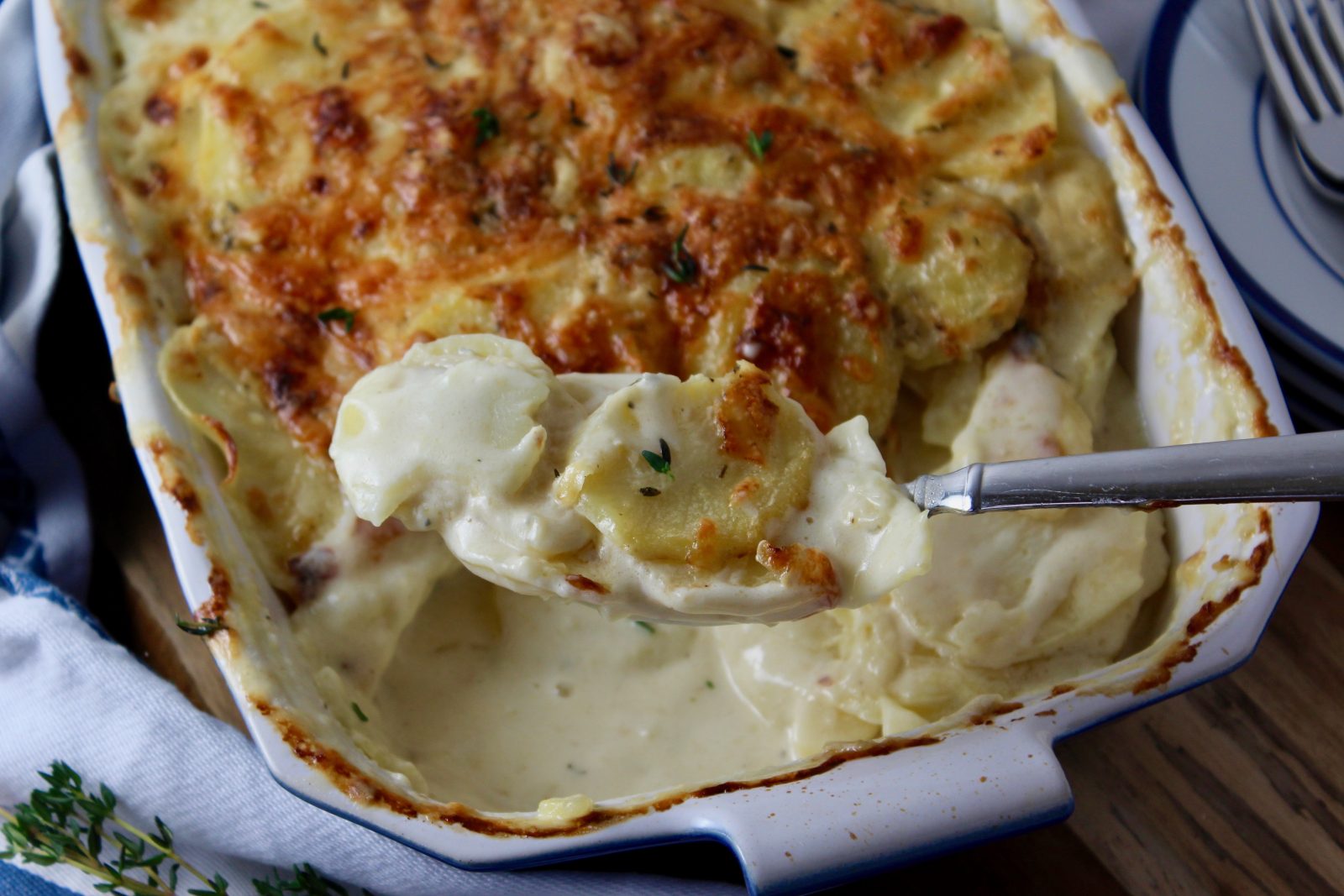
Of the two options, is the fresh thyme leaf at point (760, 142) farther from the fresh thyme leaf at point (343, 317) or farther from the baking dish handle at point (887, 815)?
the baking dish handle at point (887, 815)

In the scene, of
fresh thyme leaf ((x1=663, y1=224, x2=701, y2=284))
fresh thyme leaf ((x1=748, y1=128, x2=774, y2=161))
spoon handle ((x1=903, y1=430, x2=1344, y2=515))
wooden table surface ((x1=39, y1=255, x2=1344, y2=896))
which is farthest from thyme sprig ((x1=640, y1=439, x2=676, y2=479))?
fresh thyme leaf ((x1=748, y1=128, x2=774, y2=161))

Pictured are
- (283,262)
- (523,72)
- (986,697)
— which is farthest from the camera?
(523,72)

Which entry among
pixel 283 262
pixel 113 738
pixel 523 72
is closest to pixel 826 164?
pixel 523 72

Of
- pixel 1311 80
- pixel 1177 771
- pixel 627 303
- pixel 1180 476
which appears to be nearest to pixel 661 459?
pixel 627 303

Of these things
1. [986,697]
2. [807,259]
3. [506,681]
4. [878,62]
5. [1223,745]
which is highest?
[878,62]

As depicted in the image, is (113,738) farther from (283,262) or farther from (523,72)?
(523,72)

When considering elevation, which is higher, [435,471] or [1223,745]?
[435,471]

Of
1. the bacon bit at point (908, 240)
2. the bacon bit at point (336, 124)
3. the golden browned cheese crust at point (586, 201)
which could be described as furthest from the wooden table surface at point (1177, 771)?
the bacon bit at point (908, 240)
